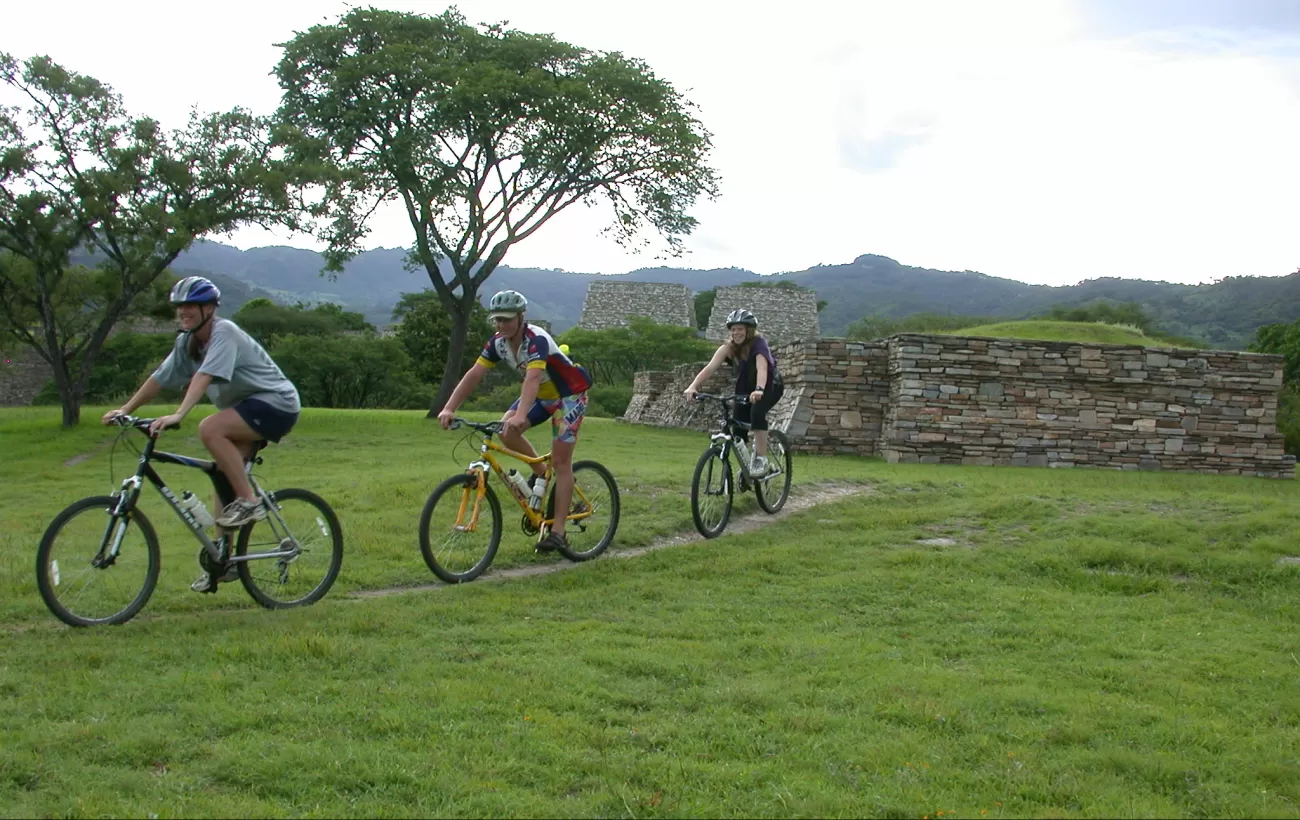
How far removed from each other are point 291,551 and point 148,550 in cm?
79

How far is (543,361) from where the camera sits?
7.15m

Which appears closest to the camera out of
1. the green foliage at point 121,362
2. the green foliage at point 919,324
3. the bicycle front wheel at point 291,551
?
the bicycle front wheel at point 291,551

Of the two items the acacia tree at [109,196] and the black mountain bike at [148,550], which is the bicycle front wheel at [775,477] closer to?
the black mountain bike at [148,550]

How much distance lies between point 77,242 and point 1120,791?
82.4 feet

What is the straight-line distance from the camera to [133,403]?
5984 mm

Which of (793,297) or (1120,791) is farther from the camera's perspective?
(793,297)

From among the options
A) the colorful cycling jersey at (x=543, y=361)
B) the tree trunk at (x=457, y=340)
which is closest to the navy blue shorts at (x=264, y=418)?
the colorful cycling jersey at (x=543, y=361)

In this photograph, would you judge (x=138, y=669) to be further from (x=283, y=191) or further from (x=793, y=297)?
(x=793, y=297)

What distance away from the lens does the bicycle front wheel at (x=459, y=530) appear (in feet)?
22.5

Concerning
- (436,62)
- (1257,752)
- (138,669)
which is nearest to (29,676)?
(138,669)

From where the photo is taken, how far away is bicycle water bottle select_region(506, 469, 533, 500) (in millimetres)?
7391

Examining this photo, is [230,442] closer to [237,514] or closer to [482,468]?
[237,514]

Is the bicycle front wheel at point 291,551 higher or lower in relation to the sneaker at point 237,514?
lower

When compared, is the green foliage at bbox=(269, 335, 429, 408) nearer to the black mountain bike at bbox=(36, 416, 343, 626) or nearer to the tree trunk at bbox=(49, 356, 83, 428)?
the tree trunk at bbox=(49, 356, 83, 428)
